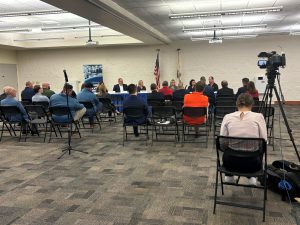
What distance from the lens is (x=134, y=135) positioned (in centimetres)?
666

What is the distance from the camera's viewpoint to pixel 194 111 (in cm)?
550

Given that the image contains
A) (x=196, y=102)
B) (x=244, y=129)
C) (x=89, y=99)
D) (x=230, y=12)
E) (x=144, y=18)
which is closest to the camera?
(x=244, y=129)

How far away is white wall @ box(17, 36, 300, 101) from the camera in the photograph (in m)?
12.9

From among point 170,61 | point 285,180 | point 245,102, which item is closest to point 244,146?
point 245,102

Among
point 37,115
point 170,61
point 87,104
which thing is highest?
point 170,61

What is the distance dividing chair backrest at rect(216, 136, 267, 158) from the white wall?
11.0m

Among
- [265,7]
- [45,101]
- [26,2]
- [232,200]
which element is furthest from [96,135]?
[265,7]

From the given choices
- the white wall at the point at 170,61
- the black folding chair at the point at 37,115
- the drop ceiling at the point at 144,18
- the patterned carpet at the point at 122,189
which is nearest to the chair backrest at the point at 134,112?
the patterned carpet at the point at 122,189

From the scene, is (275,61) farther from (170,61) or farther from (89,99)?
(170,61)

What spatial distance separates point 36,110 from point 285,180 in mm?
5371

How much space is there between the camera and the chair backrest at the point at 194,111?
5453 mm

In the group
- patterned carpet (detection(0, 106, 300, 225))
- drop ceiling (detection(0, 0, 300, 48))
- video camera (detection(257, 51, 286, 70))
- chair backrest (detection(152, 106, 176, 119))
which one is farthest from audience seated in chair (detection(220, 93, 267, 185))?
drop ceiling (detection(0, 0, 300, 48))

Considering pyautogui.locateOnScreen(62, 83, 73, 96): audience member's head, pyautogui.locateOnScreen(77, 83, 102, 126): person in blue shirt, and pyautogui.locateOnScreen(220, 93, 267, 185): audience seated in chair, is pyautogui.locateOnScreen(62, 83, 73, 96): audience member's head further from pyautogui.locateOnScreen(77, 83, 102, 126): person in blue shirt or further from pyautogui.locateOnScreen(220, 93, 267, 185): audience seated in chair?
pyautogui.locateOnScreen(220, 93, 267, 185): audience seated in chair

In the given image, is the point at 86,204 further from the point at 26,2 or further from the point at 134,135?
the point at 26,2
